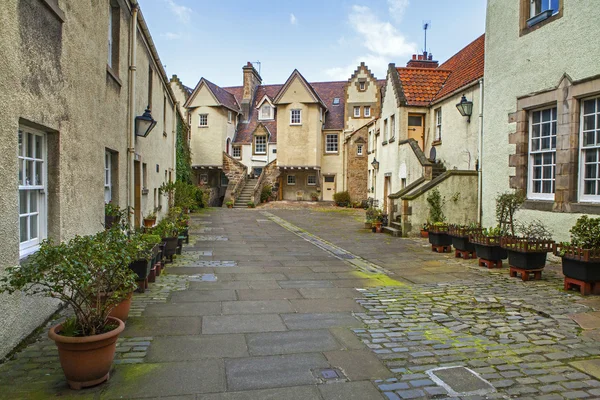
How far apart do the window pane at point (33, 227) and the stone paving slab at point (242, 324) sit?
2434mm

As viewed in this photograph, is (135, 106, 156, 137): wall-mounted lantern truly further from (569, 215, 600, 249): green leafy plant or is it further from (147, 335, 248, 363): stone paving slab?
(569, 215, 600, 249): green leafy plant

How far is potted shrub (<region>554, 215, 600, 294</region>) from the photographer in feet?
Result: 24.0

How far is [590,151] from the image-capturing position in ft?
31.1

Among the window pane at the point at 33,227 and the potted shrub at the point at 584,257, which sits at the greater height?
the window pane at the point at 33,227

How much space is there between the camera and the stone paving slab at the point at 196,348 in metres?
4.78

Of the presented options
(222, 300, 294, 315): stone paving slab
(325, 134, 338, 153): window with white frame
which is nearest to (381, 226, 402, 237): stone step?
(222, 300, 294, 315): stone paving slab

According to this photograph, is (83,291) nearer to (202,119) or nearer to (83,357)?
(83,357)

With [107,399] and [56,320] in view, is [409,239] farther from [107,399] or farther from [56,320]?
[107,399]

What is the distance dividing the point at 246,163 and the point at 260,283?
1400 inches

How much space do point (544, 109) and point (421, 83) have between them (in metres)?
10.7

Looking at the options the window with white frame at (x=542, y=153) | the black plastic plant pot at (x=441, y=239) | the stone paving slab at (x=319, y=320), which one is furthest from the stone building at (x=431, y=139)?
the stone paving slab at (x=319, y=320)

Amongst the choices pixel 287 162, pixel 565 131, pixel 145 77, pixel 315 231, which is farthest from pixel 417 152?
pixel 287 162

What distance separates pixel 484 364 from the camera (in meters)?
4.66

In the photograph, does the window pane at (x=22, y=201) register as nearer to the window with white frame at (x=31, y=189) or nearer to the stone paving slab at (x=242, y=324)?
the window with white frame at (x=31, y=189)
